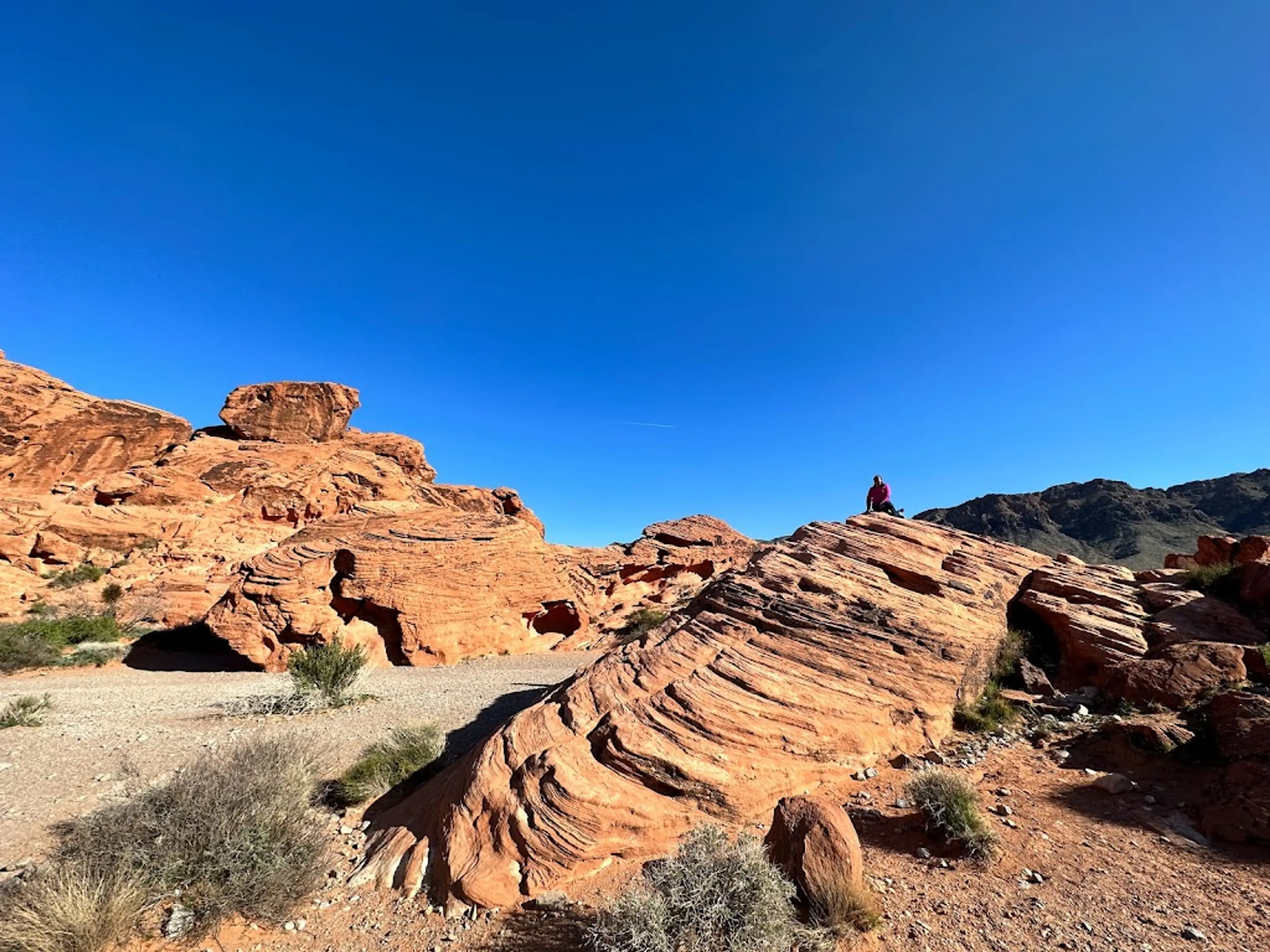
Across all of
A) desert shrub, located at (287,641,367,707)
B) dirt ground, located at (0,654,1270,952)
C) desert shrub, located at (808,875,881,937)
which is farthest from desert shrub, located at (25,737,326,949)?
desert shrub, located at (287,641,367,707)

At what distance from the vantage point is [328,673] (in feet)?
41.3

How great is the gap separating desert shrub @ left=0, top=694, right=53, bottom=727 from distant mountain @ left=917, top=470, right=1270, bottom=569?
64.3 meters

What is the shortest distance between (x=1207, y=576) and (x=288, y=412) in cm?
4714

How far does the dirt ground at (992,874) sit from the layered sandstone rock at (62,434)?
3274 centimetres

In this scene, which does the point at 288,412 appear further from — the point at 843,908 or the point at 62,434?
the point at 843,908

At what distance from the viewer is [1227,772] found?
596 centimetres

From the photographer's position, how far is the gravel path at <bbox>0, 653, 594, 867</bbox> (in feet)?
24.0

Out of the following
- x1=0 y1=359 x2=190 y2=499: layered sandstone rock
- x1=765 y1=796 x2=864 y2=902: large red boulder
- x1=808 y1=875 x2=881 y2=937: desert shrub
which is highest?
x1=0 y1=359 x2=190 y2=499: layered sandstone rock

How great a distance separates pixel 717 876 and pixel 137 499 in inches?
1482

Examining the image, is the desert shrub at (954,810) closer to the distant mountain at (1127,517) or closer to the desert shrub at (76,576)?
the desert shrub at (76,576)

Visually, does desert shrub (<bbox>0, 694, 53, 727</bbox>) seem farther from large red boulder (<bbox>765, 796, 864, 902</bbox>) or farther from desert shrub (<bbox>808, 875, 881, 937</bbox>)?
desert shrub (<bbox>808, 875, 881, 937</bbox>)

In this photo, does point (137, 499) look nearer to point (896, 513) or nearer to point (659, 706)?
point (659, 706)

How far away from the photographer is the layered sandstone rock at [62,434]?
1197 inches

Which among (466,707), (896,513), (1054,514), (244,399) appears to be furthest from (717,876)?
(1054,514)
